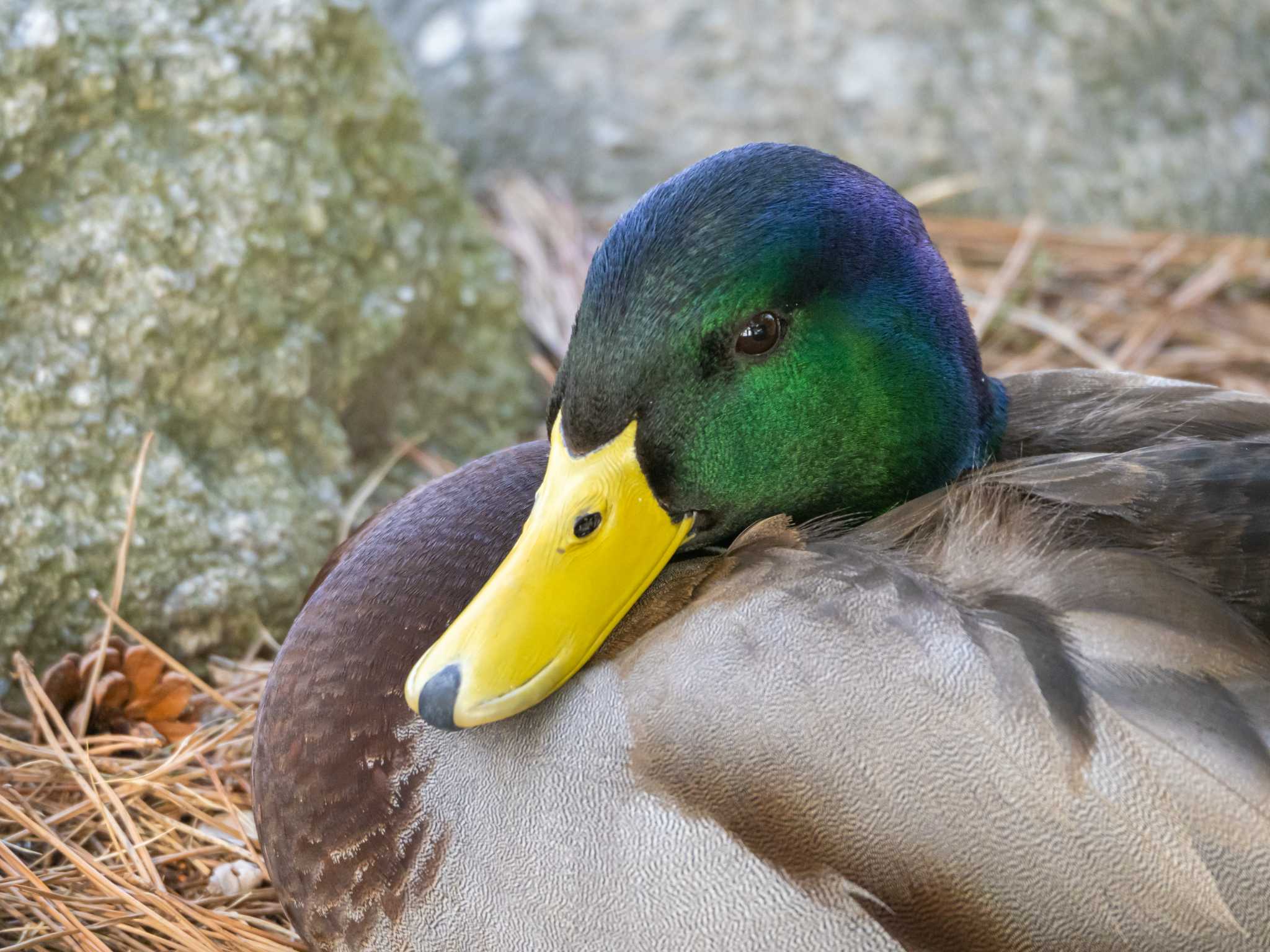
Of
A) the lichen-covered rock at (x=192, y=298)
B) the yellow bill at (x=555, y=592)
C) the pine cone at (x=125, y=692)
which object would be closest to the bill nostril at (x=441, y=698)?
the yellow bill at (x=555, y=592)

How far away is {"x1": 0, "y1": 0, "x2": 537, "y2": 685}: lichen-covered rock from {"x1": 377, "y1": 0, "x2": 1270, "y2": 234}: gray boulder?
0.94m

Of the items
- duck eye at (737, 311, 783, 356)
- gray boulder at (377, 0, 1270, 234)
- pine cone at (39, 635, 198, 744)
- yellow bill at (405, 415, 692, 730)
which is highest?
duck eye at (737, 311, 783, 356)

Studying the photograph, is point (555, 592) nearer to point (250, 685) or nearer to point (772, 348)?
point (772, 348)

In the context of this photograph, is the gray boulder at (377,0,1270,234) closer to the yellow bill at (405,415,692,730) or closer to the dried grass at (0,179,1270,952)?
the dried grass at (0,179,1270,952)

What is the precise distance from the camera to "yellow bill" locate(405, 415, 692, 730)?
144 centimetres

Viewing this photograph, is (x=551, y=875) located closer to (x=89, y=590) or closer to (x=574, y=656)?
(x=574, y=656)

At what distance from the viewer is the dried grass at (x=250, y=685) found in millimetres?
1778

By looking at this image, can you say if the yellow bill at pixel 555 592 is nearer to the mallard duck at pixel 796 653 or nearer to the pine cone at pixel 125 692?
the mallard duck at pixel 796 653

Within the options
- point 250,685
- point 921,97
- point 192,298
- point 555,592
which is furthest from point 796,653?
point 921,97

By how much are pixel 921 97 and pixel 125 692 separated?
7.85 ft

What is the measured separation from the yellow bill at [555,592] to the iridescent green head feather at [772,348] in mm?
34

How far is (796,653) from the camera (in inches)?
53.9

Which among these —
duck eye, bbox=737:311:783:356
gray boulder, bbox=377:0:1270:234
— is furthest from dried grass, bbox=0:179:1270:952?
duck eye, bbox=737:311:783:356

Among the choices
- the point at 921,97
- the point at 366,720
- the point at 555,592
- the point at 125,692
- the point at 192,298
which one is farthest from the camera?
the point at 921,97
